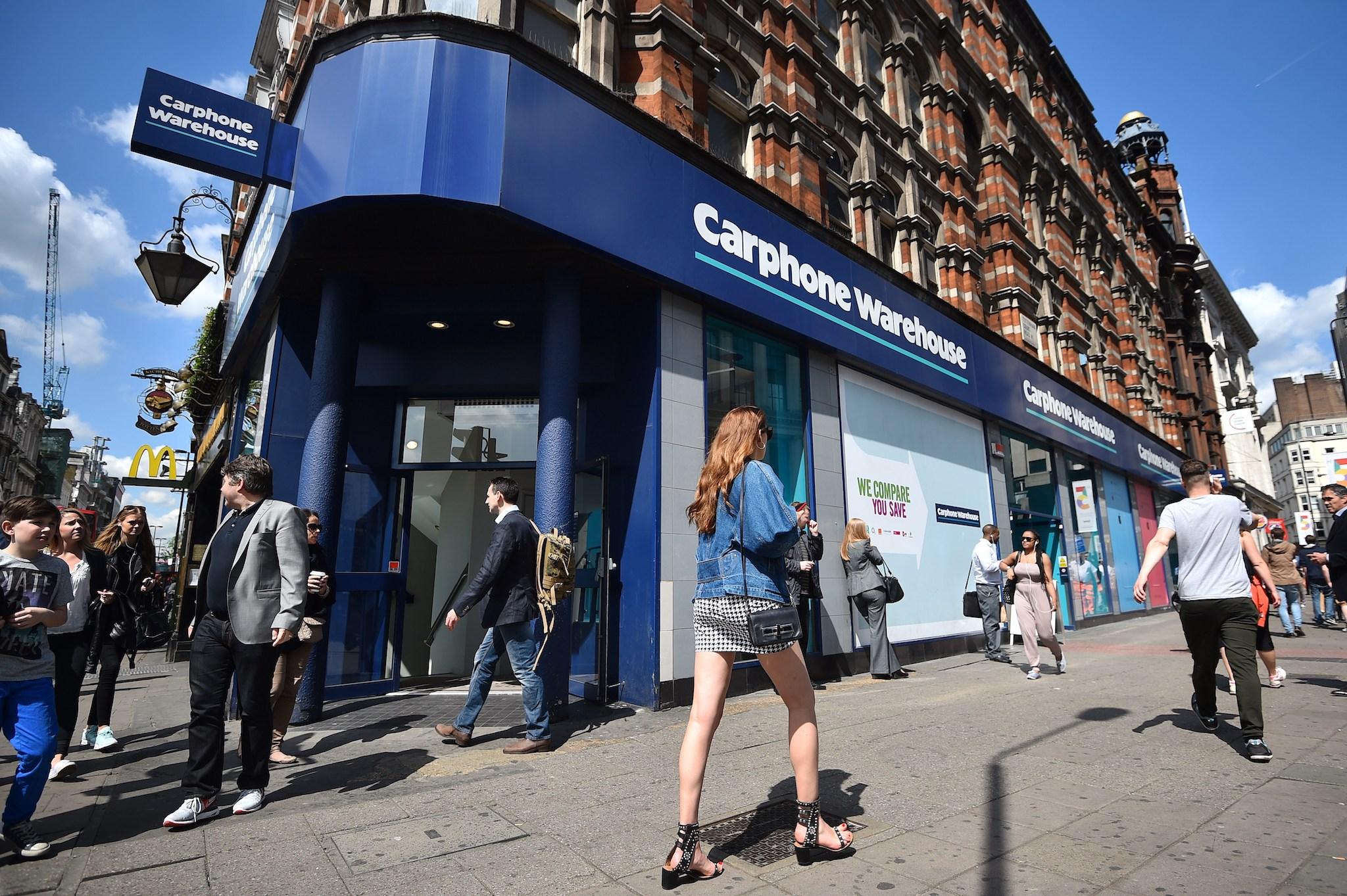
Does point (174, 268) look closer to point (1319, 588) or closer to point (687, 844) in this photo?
point (687, 844)

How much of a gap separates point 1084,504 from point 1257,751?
1405 cm

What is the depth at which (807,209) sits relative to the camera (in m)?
10.5

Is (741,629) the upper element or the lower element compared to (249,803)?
upper

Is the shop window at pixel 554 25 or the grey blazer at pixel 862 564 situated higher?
the shop window at pixel 554 25

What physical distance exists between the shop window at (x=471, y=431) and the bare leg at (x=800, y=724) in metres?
5.78

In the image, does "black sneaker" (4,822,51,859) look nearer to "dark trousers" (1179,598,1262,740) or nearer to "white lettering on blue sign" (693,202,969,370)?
Answer: "dark trousers" (1179,598,1262,740)

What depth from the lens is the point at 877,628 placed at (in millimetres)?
8789

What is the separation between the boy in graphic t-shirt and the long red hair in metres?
3.22

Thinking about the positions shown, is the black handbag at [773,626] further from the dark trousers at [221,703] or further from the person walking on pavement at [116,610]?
the person walking on pavement at [116,610]

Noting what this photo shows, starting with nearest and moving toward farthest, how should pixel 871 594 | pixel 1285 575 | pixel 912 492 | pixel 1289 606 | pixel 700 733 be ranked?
pixel 700 733
pixel 871 594
pixel 912 492
pixel 1285 575
pixel 1289 606

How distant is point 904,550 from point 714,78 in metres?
7.62

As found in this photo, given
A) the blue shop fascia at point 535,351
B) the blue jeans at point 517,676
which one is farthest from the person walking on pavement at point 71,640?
the blue jeans at point 517,676

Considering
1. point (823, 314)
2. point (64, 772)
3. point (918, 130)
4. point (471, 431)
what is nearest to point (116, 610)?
point (64, 772)

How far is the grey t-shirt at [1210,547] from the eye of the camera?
474cm
